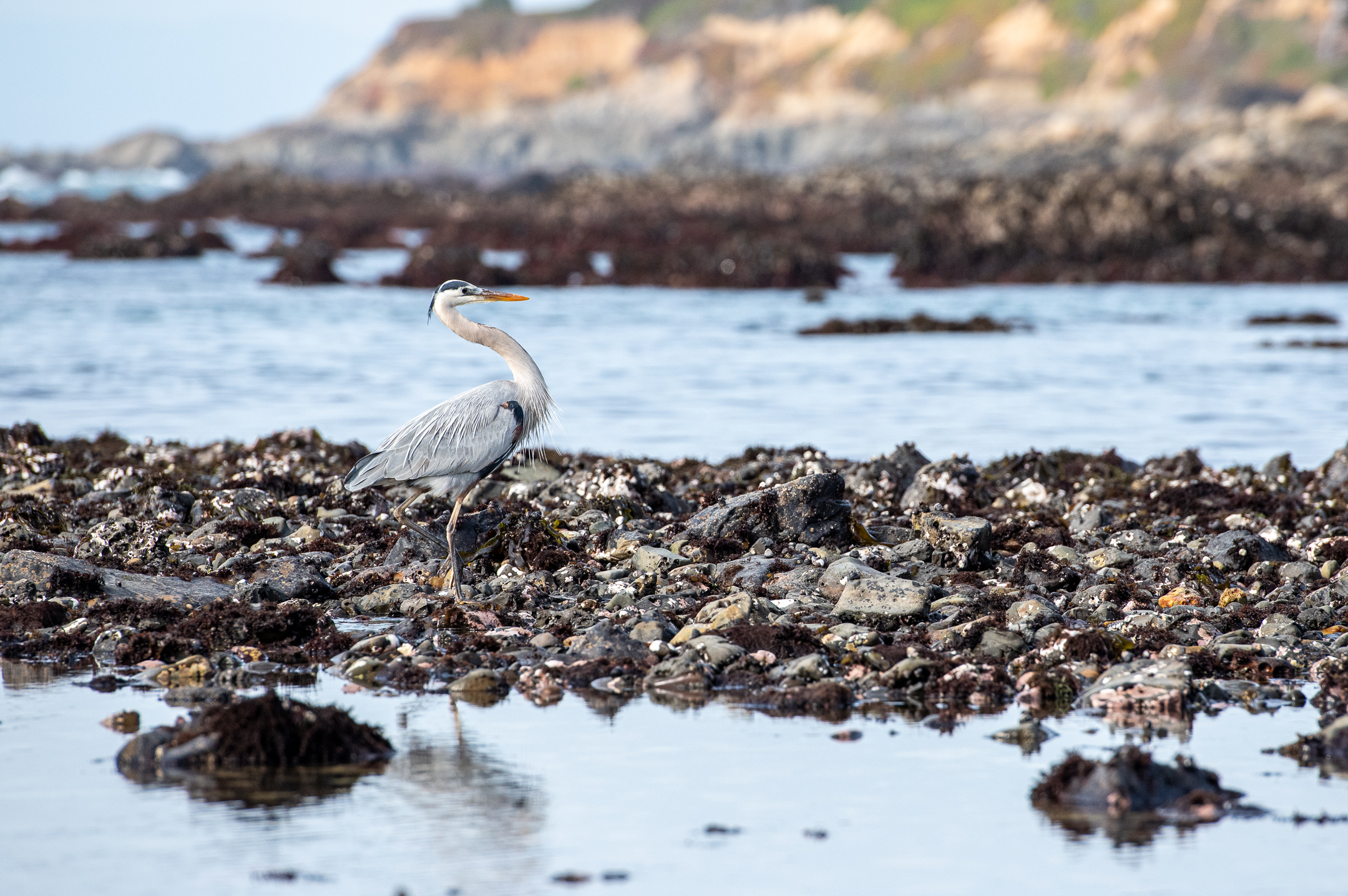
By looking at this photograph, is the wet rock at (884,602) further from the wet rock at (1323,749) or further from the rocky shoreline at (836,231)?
the rocky shoreline at (836,231)

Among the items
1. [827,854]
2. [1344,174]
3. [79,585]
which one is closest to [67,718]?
[79,585]

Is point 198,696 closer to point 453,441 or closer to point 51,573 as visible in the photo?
point 51,573

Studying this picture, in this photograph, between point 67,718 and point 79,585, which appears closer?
point 67,718

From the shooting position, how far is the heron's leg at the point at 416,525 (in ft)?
34.6

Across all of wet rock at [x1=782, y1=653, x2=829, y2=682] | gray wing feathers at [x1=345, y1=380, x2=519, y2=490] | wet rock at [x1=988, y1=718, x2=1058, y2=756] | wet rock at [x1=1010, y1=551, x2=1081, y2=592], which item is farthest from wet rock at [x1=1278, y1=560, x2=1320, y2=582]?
gray wing feathers at [x1=345, y1=380, x2=519, y2=490]

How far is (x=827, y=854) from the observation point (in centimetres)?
612

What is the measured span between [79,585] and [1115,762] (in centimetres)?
678

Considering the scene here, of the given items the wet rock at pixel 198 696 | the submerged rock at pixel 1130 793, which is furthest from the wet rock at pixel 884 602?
the wet rock at pixel 198 696

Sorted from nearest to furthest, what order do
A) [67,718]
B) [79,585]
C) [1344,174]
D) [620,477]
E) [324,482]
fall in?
[67,718]
[79,585]
[620,477]
[324,482]
[1344,174]

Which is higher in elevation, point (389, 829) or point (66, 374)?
point (66, 374)

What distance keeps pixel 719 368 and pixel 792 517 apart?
14.8 m

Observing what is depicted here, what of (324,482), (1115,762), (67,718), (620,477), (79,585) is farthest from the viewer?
(324,482)

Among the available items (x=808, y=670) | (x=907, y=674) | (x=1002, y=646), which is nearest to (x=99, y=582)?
(x=808, y=670)

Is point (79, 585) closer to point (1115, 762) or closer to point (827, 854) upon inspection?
point (827, 854)
